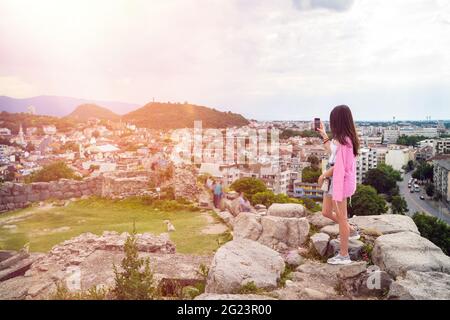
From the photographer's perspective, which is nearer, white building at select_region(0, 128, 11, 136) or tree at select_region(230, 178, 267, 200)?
white building at select_region(0, 128, 11, 136)

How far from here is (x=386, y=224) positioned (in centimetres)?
491

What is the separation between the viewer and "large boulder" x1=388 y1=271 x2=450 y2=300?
2896 mm

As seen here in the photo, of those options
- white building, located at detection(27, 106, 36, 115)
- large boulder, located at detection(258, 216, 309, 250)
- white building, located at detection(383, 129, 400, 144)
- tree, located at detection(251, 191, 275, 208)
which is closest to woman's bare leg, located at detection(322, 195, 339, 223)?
large boulder, located at detection(258, 216, 309, 250)

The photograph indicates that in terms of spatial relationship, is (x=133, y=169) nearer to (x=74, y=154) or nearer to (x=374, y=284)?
(x=74, y=154)

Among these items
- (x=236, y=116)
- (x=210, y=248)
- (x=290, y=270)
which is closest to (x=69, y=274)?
(x=210, y=248)

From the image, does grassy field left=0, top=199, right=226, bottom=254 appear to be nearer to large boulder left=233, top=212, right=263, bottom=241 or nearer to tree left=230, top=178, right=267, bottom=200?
large boulder left=233, top=212, right=263, bottom=241

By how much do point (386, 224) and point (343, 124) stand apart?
2.12m

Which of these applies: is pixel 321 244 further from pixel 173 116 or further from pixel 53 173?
pixel 53 173

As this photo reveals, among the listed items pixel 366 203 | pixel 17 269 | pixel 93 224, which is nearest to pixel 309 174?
pixel 366 203

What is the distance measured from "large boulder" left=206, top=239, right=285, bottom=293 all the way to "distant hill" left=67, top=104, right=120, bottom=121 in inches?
122

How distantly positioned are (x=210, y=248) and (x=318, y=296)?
6.13 ft

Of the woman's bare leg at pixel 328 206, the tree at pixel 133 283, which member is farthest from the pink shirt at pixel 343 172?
the tree at pixel 133 283

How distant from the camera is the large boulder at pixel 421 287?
290 cm

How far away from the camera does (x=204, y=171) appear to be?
27.0ft
